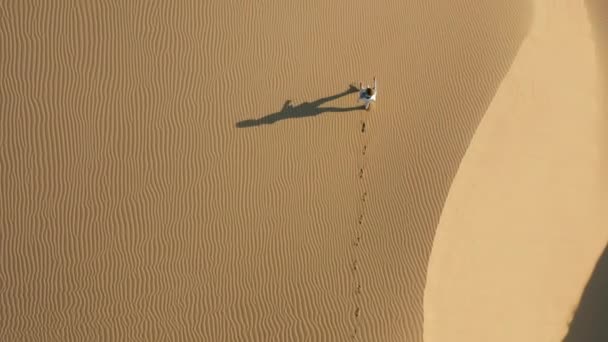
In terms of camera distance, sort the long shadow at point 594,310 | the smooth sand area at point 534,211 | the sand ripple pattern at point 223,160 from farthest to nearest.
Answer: the long shadow at point 594,310
the smooth sand area at point 534,211
the sand ripple pattern at point 223,160

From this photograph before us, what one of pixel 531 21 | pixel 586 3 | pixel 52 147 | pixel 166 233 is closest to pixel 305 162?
pixel 166 233

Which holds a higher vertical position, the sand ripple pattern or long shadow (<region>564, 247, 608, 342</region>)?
the sand ripple pattern

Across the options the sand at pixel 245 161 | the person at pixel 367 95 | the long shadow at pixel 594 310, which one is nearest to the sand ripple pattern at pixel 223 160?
the sand at pixel 245 161

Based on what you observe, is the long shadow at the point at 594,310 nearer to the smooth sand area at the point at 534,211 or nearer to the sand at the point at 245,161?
the smooth sand area at the point at 534,211

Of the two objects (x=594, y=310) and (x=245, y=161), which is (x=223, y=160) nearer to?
(x=245, y=161)

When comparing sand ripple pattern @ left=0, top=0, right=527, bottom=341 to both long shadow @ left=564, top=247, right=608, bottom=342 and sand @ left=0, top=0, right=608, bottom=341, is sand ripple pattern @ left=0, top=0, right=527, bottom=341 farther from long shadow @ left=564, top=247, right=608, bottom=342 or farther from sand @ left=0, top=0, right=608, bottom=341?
long shadow @ left=564, top=247, right=608, bottom=342

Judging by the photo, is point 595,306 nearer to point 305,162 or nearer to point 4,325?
point 305,162

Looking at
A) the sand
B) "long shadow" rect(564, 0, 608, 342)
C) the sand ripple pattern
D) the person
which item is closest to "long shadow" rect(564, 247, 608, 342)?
"long shadow" rect(564, 0, 608, 342)
